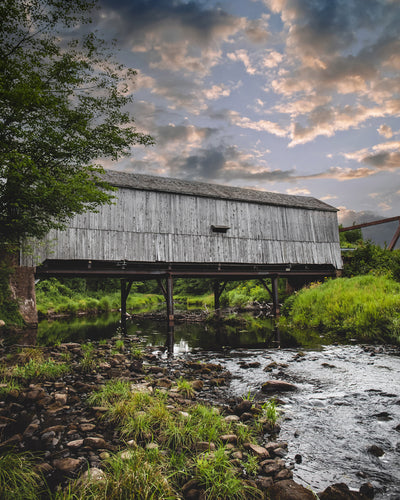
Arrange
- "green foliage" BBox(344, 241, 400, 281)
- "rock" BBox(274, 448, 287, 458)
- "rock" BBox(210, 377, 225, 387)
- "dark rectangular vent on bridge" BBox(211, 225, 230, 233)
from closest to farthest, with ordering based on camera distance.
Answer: "rock" BBox(274, 448, 287, 458)
"rock" BBox(210, 377, 225, 387)
"dark rectangular vent on bridge" BBox(211, 225, 230, 233)
"green foliage" BBox(344, 241, 400, 281)

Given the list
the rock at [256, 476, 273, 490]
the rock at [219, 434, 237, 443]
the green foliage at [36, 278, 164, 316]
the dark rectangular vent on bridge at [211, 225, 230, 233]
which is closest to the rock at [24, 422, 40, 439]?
the rock at [219, 434, 237, 443]

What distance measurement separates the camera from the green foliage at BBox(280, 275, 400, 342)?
9531mm

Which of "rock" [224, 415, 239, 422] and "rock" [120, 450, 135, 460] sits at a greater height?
"rock" [120, 450, 135, 460]

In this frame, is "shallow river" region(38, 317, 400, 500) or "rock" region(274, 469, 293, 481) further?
"shallow river" region(38, 317, 400, 500)

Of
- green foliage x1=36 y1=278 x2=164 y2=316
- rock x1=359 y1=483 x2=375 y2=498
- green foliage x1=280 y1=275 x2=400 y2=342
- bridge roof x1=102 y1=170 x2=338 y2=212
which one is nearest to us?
rock x1=359 y1=483 x2=375 y2=498

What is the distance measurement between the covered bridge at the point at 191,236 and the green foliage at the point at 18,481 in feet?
37.0

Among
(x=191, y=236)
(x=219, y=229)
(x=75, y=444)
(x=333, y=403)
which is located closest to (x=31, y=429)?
(x=75, y=444)

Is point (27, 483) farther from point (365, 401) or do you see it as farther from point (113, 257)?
point (113, 257)

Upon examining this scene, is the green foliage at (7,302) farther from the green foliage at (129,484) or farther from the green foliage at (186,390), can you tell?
the green foliage at (129,484)

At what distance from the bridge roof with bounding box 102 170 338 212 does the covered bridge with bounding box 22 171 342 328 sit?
0.06m

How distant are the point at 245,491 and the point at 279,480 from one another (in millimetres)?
409

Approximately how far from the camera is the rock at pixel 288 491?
2.38 metres

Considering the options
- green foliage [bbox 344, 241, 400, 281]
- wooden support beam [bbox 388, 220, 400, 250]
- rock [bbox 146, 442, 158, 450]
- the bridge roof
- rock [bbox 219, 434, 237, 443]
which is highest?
the bridge roof

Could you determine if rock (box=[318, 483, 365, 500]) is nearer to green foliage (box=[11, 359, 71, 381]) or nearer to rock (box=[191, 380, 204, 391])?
rock (box=[191, 380, 204, 391])
